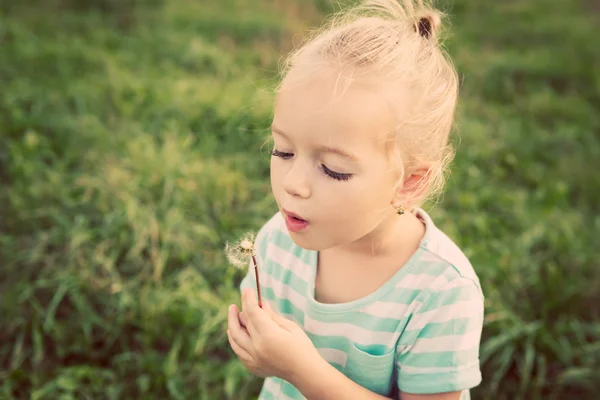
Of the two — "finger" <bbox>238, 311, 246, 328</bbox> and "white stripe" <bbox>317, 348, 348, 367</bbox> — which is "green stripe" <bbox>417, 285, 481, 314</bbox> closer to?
"white stripe" <bbox>317, 348, 348, 367</bbox>

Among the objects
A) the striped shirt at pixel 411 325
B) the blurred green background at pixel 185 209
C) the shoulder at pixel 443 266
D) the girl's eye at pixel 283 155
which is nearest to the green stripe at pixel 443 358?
the striped shirt at pixel 411 325

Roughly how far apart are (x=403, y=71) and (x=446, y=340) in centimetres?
52

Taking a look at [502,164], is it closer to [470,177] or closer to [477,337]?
[470,177]

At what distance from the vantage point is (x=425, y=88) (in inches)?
48.7

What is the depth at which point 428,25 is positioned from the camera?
51.2 inches

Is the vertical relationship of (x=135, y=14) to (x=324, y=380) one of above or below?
below

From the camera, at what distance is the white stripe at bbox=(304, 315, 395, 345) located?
4.41 ft

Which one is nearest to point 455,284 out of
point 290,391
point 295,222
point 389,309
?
point 389,309

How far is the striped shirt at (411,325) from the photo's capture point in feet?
4.23

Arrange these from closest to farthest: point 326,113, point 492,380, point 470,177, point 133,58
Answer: point 326,113 < point 492,380 < point 470,177 < point 133,58

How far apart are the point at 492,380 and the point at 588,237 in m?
1.02

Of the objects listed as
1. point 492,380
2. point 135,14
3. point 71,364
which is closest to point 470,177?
point 492,380

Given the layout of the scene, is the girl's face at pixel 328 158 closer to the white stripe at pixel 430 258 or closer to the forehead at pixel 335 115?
the forehead at pixel 335 115

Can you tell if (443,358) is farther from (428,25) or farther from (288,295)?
(428,25)
